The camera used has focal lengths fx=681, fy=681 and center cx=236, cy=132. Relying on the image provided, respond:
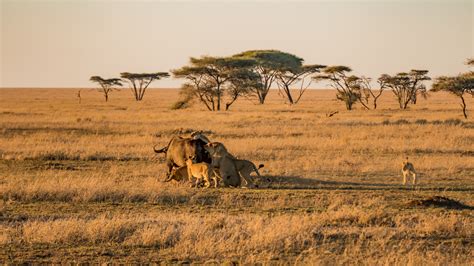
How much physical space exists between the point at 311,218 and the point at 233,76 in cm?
4523

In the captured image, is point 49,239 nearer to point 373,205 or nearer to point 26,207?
point 26,207

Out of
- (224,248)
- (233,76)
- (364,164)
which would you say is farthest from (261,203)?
(233,76)

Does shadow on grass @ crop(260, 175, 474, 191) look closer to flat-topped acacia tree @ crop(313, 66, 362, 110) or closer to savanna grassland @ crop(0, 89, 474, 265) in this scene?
savanna grassland @ crop(0, 89, 474, 265)

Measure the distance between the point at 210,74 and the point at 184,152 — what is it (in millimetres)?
40339

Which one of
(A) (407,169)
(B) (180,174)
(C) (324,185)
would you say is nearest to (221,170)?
(B) (180,174)

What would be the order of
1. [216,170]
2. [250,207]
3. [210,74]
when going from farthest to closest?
[210,74], [216,170], [250,207]

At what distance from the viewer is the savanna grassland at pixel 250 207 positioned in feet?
27.6

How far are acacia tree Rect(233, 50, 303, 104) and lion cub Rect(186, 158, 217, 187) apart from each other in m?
49.3

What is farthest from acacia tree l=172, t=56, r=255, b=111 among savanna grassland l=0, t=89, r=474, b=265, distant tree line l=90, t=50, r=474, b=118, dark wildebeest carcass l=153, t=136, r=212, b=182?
dark wildebeest carcass l=153, t=136, r=212, b=182

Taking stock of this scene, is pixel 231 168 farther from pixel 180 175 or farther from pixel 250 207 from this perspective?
pixel 250 207

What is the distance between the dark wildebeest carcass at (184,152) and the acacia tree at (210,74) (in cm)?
3772

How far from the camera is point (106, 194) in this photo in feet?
42.2

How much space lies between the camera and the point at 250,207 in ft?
39.6

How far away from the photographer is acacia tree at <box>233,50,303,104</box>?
64750 mm
